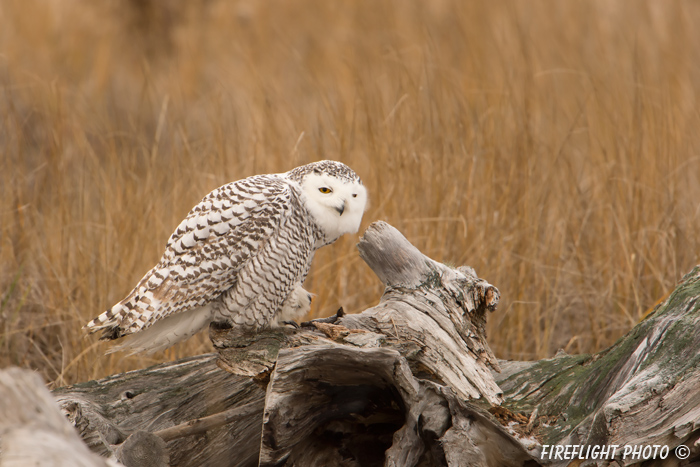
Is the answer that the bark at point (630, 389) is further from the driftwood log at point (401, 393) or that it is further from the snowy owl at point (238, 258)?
the snowy owl at point (238, 258)

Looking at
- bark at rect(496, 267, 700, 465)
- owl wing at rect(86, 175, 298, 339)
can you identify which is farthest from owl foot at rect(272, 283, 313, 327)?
bark at rect(496, 267, 700, 465)

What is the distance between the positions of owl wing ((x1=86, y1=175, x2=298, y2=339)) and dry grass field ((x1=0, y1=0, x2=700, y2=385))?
91 cm

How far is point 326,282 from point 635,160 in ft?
6.91

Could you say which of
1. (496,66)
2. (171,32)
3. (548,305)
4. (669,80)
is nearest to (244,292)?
(548,305)

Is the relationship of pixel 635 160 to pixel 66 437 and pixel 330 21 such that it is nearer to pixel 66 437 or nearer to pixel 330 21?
pixel 66 437

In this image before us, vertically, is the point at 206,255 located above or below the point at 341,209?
below

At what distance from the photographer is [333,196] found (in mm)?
2502

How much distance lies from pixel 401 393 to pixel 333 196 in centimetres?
85

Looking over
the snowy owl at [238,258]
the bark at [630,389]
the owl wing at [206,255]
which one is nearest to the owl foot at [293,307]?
the snowy owl at [238,258]

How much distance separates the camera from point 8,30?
7.70m

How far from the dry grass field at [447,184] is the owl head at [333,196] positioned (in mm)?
995

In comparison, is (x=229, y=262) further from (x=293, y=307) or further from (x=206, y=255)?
(x=293, y=307)

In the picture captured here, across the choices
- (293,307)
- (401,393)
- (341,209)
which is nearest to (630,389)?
(401,393)

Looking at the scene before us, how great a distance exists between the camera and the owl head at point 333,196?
2500 millimetres
